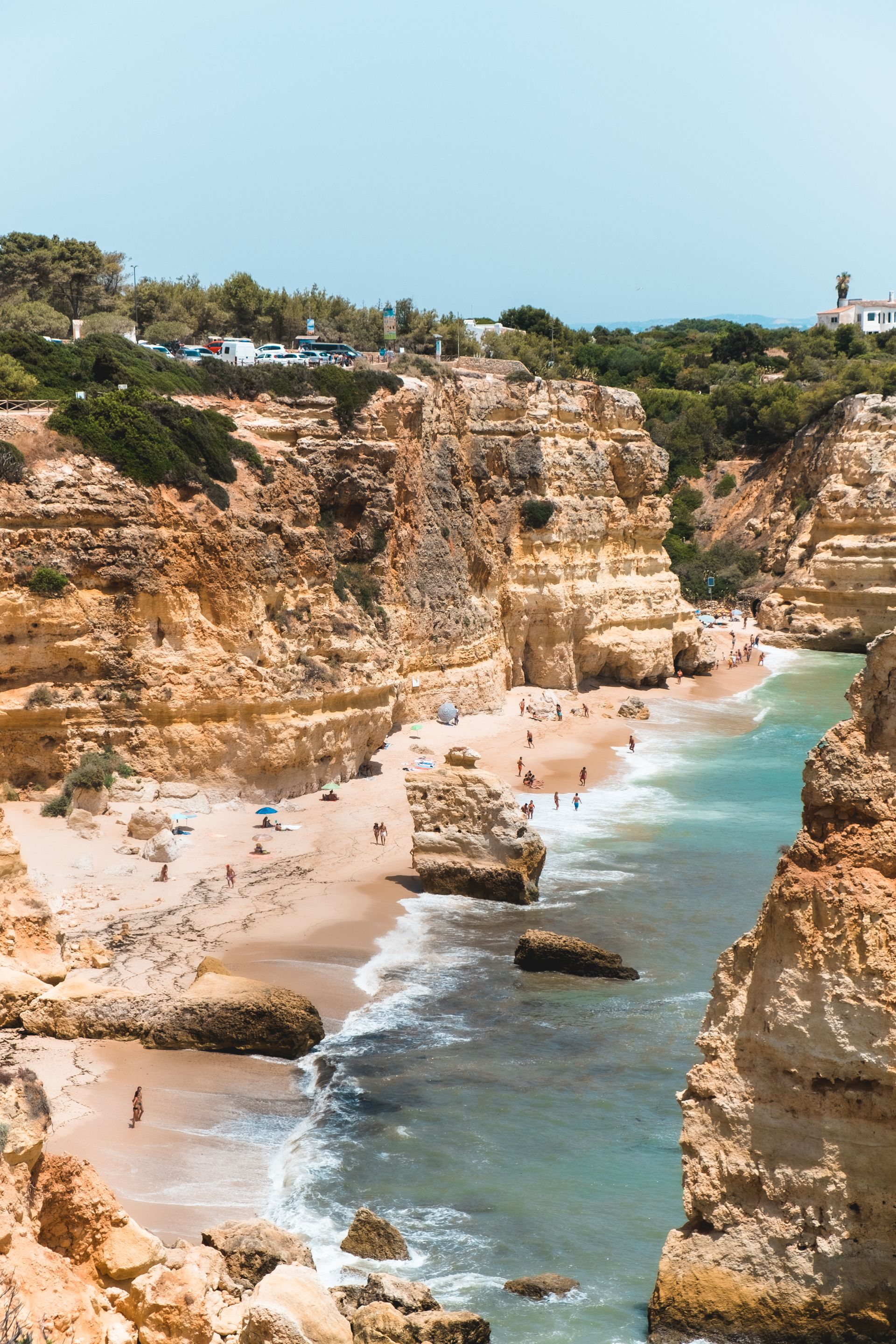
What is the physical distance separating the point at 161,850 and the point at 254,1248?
14.2m

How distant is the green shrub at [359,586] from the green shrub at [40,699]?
357 inches

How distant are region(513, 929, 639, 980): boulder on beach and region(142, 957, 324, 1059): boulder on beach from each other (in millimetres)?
4720

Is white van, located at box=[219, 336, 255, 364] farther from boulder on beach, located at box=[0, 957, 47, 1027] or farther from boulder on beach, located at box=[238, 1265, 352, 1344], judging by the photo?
boulder on beach, located at box=[238, 1265, 352, 1344]

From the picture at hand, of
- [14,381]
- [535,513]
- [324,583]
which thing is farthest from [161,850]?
[535,513]

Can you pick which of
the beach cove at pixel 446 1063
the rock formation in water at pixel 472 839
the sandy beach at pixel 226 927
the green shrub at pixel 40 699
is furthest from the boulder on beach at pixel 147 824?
the rock formation in water at pixel 472 839

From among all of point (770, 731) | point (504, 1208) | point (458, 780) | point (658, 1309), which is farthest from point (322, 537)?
point (658, 1309)

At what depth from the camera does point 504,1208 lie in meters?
15.1

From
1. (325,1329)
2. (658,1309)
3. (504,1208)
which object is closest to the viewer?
(325,1329)

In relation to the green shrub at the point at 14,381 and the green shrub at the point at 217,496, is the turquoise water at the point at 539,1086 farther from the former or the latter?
the green shrub at the point at 14,381

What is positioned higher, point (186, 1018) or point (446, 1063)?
point (186, 1018)

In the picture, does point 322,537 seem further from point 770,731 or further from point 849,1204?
point 849,1204

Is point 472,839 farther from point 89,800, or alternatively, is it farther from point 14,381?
point 14,381

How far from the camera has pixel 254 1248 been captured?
40.6 ft

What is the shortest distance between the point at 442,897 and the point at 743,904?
5.99 m
